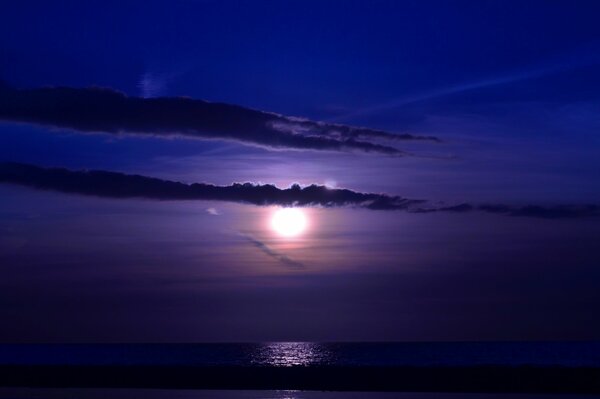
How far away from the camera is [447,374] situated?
22734 mm

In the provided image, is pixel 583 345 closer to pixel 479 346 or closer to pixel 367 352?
pixel 479 346

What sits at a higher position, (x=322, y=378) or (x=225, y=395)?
(x=225, y=395)

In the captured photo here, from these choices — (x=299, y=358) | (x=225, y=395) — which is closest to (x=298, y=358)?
(x=299, y=358)

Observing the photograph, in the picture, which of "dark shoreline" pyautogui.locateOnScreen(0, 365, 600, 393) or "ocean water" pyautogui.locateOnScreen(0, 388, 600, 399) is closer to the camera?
"ocean water" pyautogui.locateOnScreen(0, 388, 600, 399)

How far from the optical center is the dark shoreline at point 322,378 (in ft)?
68.7

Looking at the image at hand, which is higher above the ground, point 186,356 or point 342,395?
point 342,395

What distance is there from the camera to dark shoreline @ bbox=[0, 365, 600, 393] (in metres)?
21.0

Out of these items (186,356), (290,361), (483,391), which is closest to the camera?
(483,391)

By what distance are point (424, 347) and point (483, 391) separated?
1624 cm

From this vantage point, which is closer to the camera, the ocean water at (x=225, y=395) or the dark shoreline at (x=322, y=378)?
the ocean water at (x=225, y=395)

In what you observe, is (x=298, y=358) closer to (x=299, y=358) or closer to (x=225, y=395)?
(x=299, y=358)

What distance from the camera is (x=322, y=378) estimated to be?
22500 mm

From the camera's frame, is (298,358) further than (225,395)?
Yes

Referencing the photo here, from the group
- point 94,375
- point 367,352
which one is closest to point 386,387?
point 94,375
